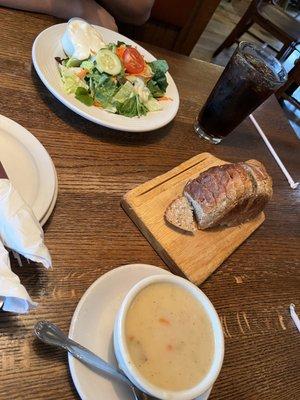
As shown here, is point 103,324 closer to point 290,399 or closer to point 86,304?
point 86,304

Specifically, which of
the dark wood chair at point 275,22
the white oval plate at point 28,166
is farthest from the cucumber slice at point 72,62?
the dark wood chair at point 275,22

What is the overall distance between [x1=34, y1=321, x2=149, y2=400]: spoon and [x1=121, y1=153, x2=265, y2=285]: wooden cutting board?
0.99ft

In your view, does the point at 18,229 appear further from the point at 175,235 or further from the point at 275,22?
the point at 275,22

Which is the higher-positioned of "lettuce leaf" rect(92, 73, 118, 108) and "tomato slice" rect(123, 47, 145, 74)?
"tomato slice" rect(123, 47, 145, 74)

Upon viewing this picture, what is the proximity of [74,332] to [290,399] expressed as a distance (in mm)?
499

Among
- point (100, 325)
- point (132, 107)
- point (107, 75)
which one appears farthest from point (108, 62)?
point (100, 325)

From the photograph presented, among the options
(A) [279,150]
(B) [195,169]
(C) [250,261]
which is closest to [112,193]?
(B) [195,169]

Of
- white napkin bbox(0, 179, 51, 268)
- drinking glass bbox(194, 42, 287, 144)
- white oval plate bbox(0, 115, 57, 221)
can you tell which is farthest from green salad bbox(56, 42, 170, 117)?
white napkin bbox(0, 179, 51, 268)

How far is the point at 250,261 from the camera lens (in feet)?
3.18

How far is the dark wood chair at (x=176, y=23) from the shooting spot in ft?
7.79

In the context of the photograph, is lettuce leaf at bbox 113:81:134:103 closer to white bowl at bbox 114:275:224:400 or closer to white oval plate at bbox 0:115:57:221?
white oval plate at bbox 0:115:57:221

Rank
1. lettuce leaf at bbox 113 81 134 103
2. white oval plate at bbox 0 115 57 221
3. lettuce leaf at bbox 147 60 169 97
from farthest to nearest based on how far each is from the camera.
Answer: lettuce leaf at bbox 147 60 169 97 → lettuce leaf at bbox 113 81 134 103 → white oval plate at bbox 0 115 57 221

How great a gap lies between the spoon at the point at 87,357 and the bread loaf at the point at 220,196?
40 cm

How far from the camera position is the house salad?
3.48ft
